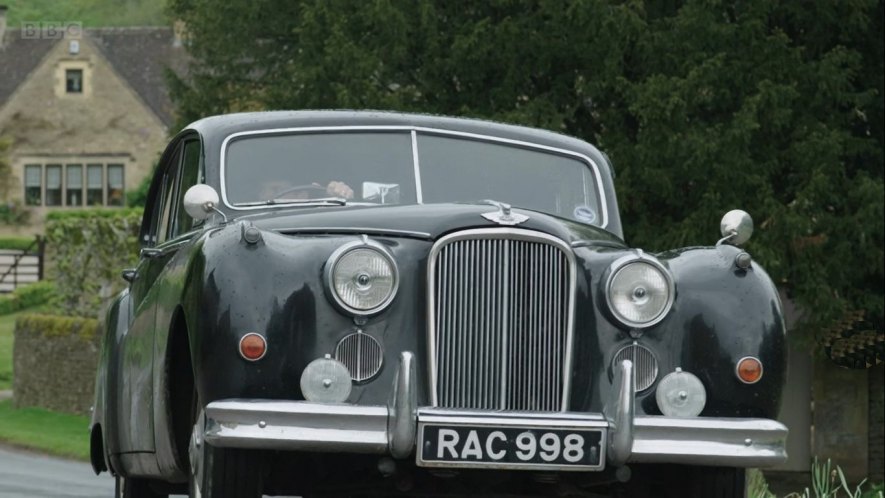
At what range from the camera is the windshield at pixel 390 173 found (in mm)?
8875

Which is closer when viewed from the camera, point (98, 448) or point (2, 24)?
point (98, 448)

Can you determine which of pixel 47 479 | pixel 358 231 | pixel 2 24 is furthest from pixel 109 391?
pixel 2 24

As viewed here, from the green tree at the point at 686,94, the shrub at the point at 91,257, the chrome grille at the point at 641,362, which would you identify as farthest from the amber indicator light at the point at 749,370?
the shrub at the point at 91,257

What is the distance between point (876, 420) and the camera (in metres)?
34.3

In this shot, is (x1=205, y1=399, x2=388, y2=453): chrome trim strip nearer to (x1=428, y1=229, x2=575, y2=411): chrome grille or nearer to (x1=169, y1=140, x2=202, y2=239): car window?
(x1=428, y1=229, x2=575, y2=411): chrome grille

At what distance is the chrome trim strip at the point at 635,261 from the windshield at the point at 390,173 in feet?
5.12

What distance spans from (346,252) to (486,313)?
22.2 inches

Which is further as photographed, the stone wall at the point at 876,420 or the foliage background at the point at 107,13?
the foliage background at the point at 107,13

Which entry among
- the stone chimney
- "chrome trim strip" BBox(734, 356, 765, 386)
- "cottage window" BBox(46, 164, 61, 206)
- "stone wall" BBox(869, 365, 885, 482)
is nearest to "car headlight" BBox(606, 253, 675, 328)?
"chrome trim strip" BBox(734, 356, 765, 386)

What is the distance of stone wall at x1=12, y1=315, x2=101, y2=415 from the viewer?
31.7 metres

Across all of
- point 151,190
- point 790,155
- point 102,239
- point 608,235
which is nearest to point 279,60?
point 102,239

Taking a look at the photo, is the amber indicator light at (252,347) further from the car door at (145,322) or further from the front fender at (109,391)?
the front fender at (109,391)

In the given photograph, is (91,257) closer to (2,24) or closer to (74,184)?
(74,184)

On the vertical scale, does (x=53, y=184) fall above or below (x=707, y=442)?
above
